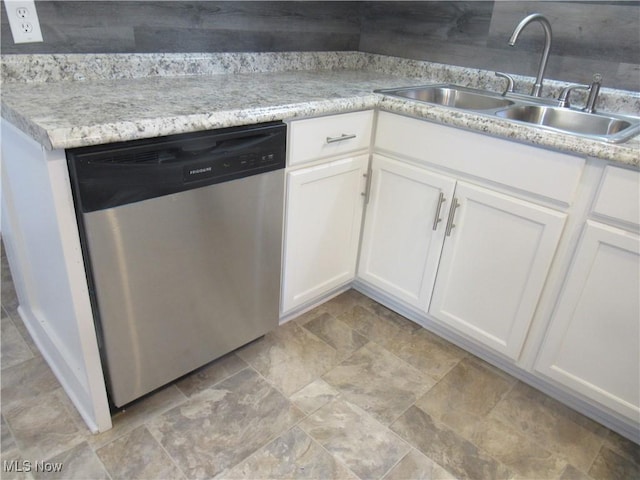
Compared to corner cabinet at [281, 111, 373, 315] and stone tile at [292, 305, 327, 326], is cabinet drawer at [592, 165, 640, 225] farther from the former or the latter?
stone tile at [292, 305, 327, 326]

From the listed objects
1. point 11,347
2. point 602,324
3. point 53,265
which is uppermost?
point 53,265

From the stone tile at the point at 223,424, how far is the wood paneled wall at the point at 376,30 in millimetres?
1245

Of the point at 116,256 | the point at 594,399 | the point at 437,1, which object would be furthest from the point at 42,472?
the point at 437,1

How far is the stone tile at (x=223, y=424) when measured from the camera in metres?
1.34

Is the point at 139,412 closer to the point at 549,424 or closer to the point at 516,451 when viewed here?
the point at 516,451

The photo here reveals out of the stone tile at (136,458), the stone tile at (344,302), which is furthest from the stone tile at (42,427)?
the stone tile at (344,302)

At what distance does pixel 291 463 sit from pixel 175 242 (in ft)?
2.38

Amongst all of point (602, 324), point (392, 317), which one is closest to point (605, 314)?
point (602, 324)

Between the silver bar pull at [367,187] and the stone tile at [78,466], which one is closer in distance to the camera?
the stone tile at [78,466]

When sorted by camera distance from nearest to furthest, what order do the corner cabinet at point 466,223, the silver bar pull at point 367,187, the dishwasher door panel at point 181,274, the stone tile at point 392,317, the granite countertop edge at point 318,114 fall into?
the granite countertop edge at point 318,114 < the dishwasher door panel at point 181,274 < the corner cabinet at point 466,223 < the silver bar pull at point 367,187 < the stone tile at point 392,317

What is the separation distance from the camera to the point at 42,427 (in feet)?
4.57

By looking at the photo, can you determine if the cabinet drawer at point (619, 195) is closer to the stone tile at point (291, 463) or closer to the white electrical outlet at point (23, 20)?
the stone tile at point (291, 463)

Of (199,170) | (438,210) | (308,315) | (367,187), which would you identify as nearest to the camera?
(199,170)

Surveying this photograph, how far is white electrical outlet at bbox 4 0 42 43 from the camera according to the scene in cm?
138
